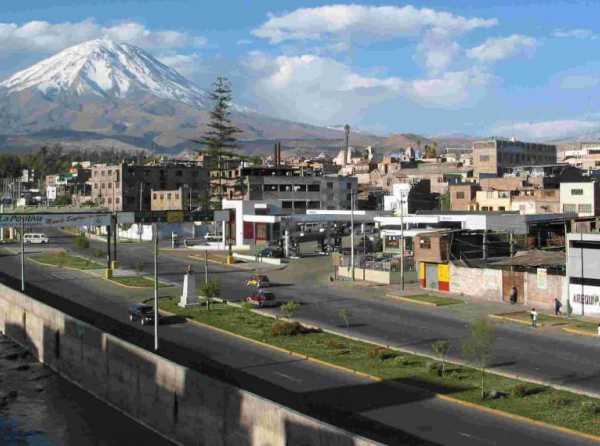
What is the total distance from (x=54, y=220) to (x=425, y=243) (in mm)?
39133

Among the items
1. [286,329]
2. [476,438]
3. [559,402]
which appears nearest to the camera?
[476,438]

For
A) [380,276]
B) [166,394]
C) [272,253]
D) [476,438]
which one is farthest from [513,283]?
[272,253]

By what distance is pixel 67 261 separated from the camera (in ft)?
341

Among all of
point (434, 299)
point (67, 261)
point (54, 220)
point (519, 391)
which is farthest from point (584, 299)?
point (67, 261)

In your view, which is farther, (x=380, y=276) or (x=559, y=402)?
(x=380, y=276)

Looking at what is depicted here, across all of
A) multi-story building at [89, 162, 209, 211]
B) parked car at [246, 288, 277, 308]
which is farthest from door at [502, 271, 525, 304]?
multi-story building at [89, 162, 209, 211]

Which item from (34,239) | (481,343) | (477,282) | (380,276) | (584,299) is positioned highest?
(34,239)

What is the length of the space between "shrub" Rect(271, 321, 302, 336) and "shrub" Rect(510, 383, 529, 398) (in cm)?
1810

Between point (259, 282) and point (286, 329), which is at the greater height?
point (259, 282)

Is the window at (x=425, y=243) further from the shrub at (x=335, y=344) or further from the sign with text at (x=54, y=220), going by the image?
the sign with text at (x=54, y=220)

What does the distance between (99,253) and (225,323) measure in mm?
57618

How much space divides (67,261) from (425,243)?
5056 centimetres

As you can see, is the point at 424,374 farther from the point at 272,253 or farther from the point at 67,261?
the point at 67,261

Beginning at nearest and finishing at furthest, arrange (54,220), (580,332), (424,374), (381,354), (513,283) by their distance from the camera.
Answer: (424,374)
(381,354)
(580,332)
(513,283)
(54,220)
